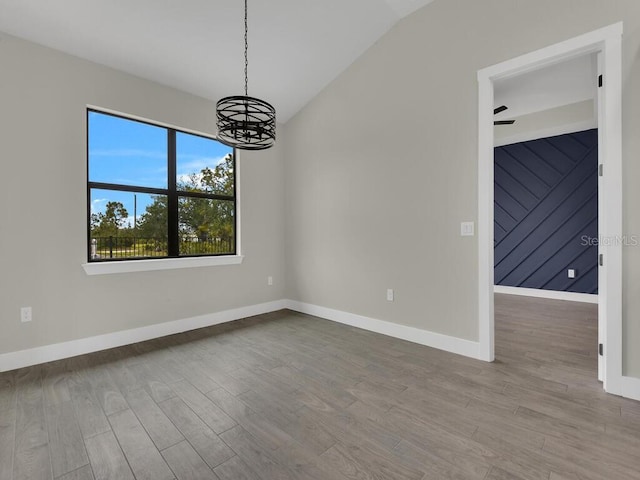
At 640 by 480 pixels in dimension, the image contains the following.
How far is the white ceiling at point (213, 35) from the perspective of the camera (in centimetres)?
250

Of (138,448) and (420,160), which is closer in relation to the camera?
(138,448)

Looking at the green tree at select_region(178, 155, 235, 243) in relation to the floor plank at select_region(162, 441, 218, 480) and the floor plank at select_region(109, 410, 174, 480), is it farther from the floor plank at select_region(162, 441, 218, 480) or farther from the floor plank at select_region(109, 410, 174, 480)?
the floor plank at select_region(162, 441, 218, 480)

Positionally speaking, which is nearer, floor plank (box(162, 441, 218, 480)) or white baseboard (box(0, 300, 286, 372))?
floor plank (box(162, 441, 218, 480))

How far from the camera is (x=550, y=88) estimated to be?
396 cm

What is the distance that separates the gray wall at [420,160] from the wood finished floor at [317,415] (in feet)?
1.88

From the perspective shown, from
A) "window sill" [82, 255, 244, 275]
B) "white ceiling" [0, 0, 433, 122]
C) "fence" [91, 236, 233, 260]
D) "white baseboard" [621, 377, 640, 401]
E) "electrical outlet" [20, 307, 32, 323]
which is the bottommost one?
"white baseboard" [621, 377, 640, 401]

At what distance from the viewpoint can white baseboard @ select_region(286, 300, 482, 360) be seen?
2.77 m

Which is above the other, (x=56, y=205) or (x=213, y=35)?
(x=213, y=35)

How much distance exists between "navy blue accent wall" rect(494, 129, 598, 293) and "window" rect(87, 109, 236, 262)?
482cm

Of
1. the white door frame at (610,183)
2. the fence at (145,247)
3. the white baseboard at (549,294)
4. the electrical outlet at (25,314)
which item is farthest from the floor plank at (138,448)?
the white baseboard at (549,294)

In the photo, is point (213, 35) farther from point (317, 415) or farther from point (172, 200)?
point (317, 415)

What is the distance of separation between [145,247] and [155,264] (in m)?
0.22

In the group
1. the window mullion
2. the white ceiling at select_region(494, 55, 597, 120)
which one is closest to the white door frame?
the white ceiling at select_region(494, 55, 597, 120)

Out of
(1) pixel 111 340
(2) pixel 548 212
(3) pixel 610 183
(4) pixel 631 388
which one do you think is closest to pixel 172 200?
(1) pixel 111 340
